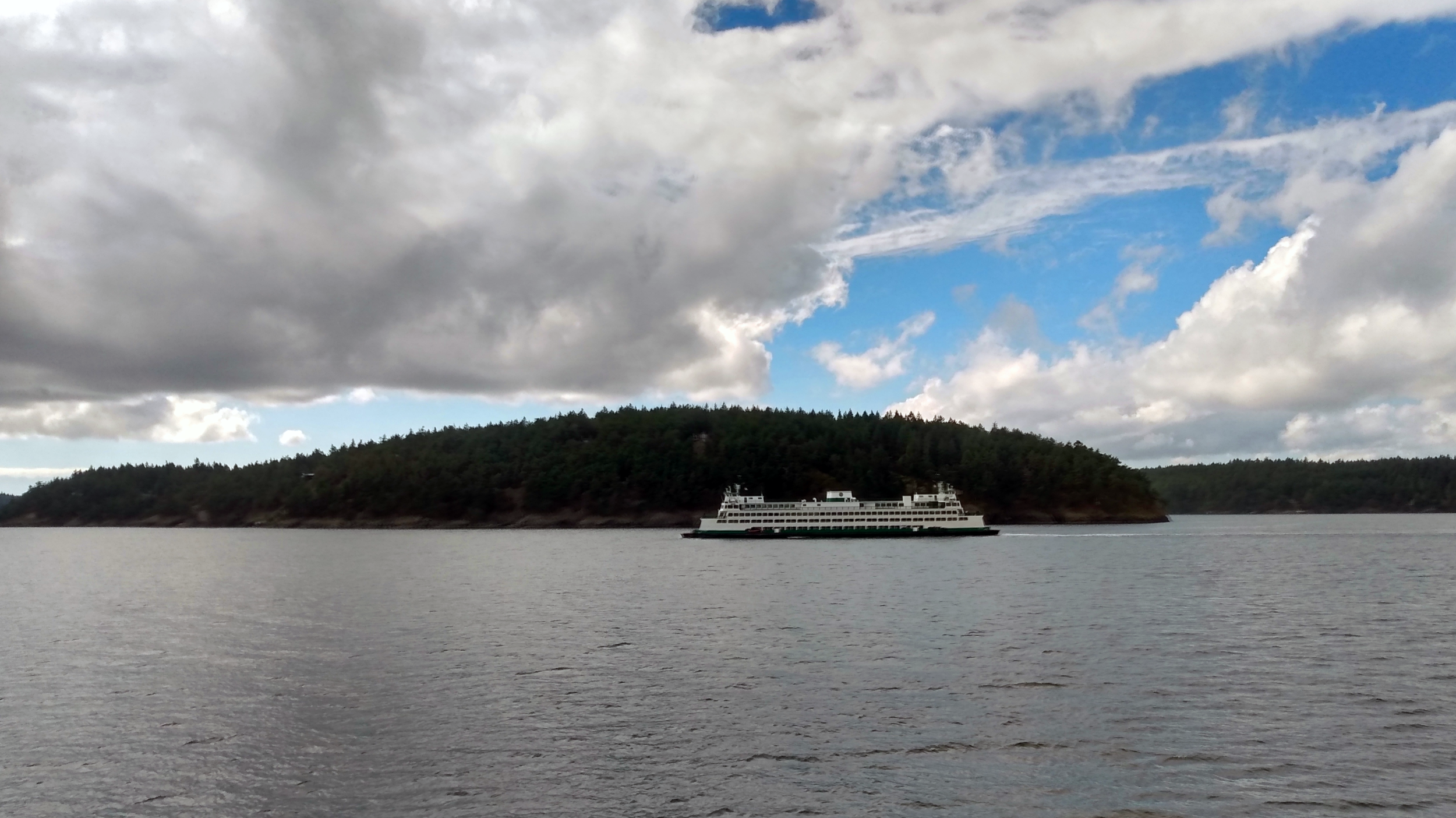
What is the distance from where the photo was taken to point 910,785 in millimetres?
29281

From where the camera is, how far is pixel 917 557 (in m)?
144

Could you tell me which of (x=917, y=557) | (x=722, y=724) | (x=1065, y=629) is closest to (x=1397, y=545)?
(x=917, y=557)

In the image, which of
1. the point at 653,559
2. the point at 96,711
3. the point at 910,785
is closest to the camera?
the point at 910,785

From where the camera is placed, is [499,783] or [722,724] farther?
[722,724]

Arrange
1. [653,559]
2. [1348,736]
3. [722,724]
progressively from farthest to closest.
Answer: [653,559] < [722,724] < [1348,736]

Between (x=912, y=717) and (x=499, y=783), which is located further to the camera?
(x=912, y=717)

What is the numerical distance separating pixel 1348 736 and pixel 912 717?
47.5 feet

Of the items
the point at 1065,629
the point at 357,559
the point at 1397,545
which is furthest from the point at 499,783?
the point at 1397,545

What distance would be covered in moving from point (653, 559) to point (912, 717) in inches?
4290

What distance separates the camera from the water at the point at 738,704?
28938mm

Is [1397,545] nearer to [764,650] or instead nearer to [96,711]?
[764,650]

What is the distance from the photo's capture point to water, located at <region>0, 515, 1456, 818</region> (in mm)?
28938

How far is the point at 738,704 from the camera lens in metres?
40.3

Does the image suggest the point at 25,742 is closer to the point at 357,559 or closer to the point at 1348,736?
the point at 1348,736
